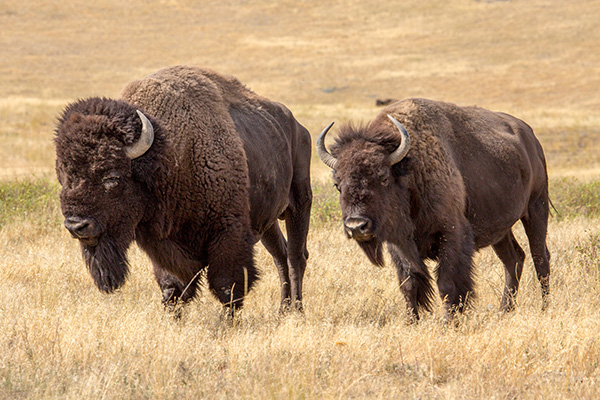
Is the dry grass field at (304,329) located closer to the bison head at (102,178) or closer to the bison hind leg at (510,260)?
the bison hind leg at (510,260)

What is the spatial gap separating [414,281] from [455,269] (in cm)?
41

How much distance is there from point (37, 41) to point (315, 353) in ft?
228

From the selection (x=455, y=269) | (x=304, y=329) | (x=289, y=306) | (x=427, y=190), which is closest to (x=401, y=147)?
(x=427, y=190)

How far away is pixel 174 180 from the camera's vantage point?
5672 millimetres

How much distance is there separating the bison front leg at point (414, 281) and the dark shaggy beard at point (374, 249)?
12 cm

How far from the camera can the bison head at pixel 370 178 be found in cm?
591

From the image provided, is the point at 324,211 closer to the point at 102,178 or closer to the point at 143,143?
the point at 143,143

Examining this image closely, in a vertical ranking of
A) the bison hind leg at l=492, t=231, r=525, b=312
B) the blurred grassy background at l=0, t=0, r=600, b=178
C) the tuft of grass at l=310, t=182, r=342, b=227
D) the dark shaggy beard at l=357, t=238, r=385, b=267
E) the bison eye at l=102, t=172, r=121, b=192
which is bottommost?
the blurred grassy background at l=0, t=0, r=600, b=178

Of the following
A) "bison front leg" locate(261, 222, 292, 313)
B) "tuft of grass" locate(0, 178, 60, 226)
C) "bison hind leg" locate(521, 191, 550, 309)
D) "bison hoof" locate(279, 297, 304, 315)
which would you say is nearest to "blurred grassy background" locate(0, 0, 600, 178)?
"tuft of grass" locate(0, 178, 60, 226)

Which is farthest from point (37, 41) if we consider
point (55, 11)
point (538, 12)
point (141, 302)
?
point (141, 302)

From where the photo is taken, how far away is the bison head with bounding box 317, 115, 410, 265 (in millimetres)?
5914

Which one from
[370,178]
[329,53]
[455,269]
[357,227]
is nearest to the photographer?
[357,227]

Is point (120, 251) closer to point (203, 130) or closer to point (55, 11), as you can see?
point (203, 130)

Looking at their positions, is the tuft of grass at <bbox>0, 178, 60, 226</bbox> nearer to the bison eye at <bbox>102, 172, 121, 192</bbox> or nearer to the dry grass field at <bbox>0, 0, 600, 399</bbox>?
the dry grass field at <bbox>0, 0, 600, 399</bbox>
